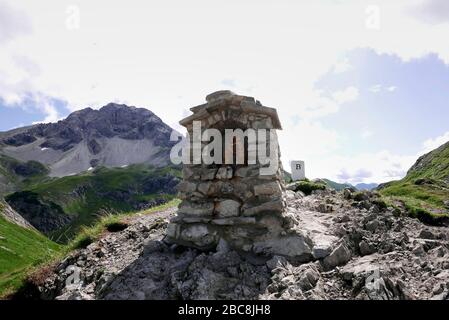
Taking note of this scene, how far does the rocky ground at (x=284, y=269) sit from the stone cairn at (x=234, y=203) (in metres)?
0.38

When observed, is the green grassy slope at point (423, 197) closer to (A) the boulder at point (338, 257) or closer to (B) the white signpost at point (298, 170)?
(B) the white signpost at point (298, 170)

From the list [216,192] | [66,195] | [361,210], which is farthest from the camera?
[66,195]

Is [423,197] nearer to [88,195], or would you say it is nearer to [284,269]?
[284,269]

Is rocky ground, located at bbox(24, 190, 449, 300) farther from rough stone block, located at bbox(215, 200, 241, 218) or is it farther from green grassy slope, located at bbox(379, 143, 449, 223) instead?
green grassy slope, located at bbox(379, 143, 449, 223)

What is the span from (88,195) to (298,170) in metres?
160

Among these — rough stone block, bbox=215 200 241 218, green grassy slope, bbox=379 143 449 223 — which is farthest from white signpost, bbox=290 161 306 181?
rough stone block, bbox=215 200 241 218

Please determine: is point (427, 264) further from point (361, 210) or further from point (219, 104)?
point (219, 104)

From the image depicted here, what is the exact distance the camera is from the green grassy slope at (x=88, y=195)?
14200 cm

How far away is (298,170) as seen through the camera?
82.7 feet

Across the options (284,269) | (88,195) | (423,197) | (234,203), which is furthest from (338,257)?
(88,195)

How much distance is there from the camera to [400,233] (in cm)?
1065

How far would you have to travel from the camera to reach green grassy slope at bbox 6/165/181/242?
142000 mm

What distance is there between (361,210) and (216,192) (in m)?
6.59
